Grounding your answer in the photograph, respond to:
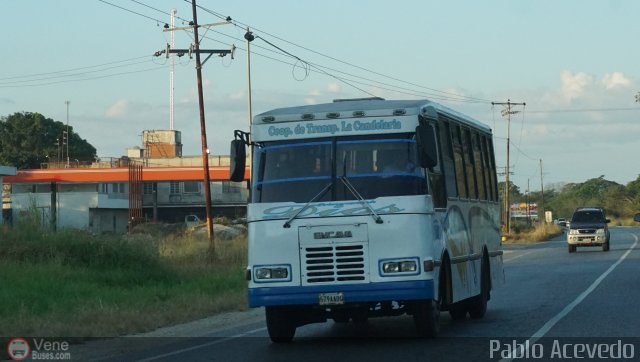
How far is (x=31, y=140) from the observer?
350 ft

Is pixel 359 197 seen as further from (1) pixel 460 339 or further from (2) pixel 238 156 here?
(1) pixel 460 339

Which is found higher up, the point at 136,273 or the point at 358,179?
the point at 358,179

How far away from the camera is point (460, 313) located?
17.6 meters

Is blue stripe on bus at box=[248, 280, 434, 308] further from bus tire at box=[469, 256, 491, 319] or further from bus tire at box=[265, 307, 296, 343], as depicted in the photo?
bus tire at box=[469, 256, 491, 319]

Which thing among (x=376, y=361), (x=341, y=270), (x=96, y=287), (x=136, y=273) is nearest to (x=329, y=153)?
(x=341, y=270)

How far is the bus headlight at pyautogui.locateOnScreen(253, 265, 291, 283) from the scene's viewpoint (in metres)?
13.3

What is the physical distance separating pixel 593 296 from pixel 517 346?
28.0 ft

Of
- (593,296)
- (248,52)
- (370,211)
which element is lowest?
(593,296)

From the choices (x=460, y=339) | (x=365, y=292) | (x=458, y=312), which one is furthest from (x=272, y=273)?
(x=458, y=312)

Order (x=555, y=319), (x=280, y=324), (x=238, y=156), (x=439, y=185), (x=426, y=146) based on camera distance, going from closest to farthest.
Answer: (x=426, y=146), (x=238, y=156), (x=280, y=324), (x=439, y=185), (x=555, y=319)

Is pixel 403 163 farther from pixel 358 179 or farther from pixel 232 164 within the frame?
pixel 232 164

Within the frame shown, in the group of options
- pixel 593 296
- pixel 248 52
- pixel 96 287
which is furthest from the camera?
pixel 248 52

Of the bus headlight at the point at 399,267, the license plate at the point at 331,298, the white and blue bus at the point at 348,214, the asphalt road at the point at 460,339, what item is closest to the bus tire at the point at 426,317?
the white and blue bus at the point at 348,214

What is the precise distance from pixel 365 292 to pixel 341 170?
1.68m
